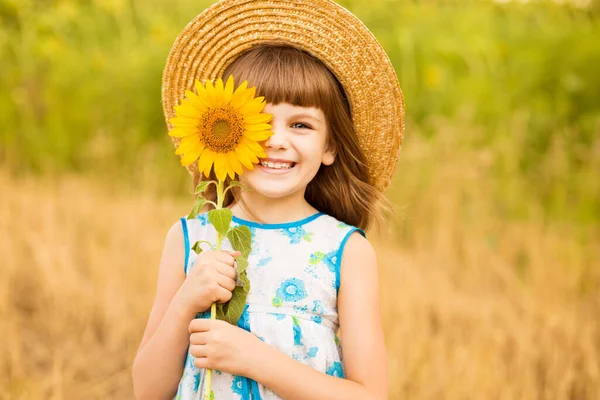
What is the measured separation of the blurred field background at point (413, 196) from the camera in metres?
3.48

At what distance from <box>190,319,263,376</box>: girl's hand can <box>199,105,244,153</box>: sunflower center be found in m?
0.39

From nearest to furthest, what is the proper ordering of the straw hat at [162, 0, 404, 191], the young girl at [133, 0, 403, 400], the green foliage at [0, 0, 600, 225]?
the young girl at [133, 0, 403, 400], the straw hat at [162, 0, 404, 191], the green foliage at [0, 0, 600, 225]

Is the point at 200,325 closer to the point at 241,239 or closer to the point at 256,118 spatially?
the point at 241,239

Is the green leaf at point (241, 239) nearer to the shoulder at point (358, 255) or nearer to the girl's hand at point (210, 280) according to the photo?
the girl's hand at point (210, 280)

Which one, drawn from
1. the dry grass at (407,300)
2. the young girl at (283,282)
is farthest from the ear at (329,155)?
the dry grass at (407,300)

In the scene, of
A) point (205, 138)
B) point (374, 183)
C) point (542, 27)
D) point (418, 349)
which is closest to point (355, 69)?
point (374, 183)

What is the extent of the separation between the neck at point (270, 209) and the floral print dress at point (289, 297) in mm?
26

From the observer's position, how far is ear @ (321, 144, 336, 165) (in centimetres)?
198

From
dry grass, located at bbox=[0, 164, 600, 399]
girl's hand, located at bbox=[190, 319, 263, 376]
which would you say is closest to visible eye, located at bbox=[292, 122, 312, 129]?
girl's hand, located at bbox=[190, 319, 263, 376]

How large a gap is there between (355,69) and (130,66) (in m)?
4.62

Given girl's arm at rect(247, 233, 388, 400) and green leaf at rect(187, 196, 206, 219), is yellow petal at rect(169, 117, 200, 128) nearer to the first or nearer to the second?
green leaf at rect(187, 196, 206, 219)

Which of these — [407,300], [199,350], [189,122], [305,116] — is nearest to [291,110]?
[305,116]

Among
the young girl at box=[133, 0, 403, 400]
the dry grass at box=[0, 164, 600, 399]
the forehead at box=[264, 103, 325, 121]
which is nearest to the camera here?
the young girl at box=[133, 0, 403, 400]

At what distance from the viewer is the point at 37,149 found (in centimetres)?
559
